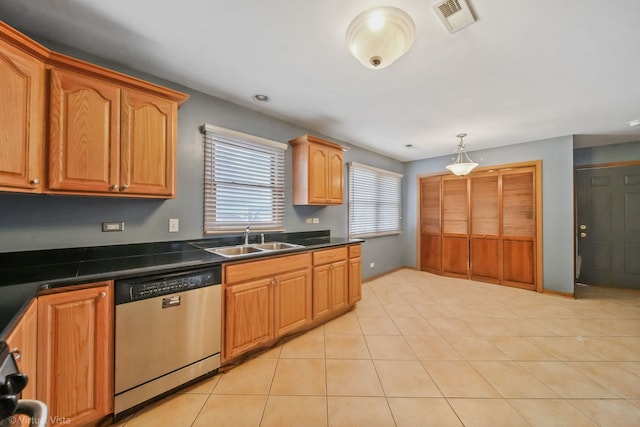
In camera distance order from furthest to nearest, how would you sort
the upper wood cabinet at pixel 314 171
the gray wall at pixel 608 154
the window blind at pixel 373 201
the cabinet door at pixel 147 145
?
the window blind at pixel 373 201 → the gray wall at pixel 608 154 → the upper wood cabinet at pixel 314 171 → the cabinet door at pixel 147 145

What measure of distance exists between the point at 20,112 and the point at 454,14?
2.63m

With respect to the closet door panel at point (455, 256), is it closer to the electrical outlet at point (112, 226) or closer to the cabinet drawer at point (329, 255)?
the cabinet drawer at point (329, 255)

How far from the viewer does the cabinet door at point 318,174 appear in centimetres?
313

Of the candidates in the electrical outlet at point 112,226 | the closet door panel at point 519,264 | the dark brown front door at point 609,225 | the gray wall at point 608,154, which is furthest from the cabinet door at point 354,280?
the gray wall at point 608,154

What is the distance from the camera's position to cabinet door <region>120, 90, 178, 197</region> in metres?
1.80

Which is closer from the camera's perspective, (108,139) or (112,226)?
(108,139)

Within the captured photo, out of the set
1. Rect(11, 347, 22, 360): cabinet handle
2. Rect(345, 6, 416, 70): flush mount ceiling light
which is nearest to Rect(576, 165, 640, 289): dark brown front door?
Rect(345, 6, 416, 70): flush mount ceiling light

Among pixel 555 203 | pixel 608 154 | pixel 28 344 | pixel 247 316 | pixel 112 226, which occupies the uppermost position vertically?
pixel 608 154

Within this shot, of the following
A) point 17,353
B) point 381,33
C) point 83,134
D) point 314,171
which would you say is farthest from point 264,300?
point 381,33

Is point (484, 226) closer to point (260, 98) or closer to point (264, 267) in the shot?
point (264, 267)

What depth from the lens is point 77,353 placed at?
1360mm

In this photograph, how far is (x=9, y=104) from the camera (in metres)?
1.35

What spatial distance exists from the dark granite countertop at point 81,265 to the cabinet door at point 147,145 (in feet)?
1.77

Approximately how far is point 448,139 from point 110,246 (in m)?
4.53
